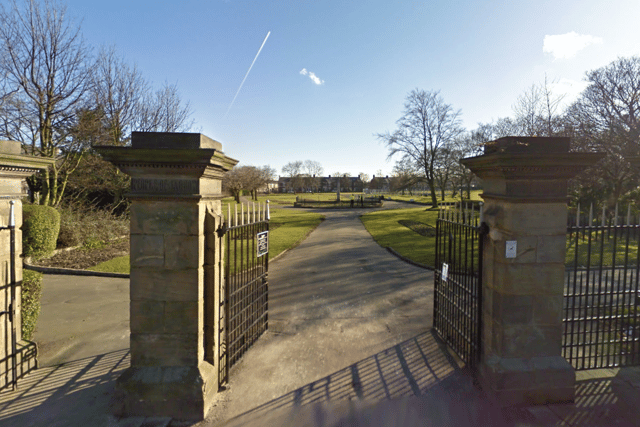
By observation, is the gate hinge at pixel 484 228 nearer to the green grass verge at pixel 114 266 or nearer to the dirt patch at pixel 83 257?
the green grass verge at pixel 114 266

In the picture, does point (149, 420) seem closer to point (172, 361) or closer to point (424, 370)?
point (172, 361)

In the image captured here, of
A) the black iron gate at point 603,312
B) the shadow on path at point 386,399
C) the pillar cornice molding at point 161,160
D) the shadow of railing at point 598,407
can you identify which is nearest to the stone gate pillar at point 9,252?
the pillar cornice molding at point 161,160

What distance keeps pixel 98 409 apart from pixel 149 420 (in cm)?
68

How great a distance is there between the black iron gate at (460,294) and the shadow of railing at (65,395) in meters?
4.41

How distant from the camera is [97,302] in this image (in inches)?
297

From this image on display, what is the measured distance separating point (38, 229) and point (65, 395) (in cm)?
820

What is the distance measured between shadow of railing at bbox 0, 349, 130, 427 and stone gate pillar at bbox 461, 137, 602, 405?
4463 mm

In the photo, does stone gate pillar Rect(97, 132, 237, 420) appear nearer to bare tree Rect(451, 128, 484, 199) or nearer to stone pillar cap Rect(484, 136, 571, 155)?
stone pillar cap Rect(484, 136, 571, 155)

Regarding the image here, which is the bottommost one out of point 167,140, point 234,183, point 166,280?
point 166,280

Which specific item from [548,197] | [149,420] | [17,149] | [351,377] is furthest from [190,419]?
[548,197]

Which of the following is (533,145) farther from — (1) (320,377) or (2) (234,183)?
(2) (234,183)

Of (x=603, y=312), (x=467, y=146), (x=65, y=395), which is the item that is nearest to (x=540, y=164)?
(x=603, y=312)

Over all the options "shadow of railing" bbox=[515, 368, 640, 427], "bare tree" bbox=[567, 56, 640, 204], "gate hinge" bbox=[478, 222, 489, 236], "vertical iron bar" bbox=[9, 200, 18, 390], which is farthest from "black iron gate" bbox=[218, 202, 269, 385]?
"bare tree" bbox=[567, 56, 640, 204]

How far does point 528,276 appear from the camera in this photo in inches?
149
